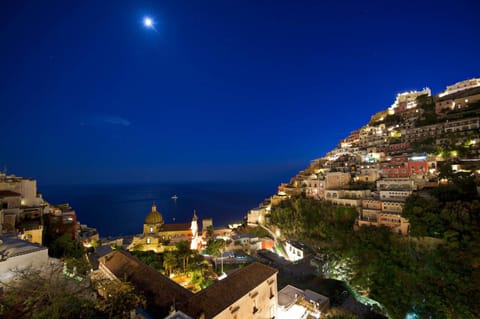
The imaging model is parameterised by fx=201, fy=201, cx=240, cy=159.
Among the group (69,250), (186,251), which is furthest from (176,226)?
(69,250)

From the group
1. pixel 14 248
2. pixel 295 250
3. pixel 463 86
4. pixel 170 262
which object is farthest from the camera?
pixel 463 86

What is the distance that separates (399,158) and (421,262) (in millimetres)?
16188

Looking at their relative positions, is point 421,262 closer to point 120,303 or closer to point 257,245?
point 257,245

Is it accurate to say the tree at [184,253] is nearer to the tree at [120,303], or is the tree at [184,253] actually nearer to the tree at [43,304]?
the tree at [120,303]

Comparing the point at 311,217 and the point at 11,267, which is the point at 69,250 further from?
the point at 311,217

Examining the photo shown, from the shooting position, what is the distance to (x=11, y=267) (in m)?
9.97

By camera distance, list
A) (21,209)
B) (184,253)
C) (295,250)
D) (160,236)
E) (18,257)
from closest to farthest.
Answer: (18,257), (184,253), (21,209), (295,250), (160,236)

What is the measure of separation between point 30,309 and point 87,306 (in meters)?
1.74

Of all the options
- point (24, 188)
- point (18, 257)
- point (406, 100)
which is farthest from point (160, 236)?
point (406, 100)

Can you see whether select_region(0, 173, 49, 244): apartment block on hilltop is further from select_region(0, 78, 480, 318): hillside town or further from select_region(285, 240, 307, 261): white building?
select_region(285, 240, 307, 261): white building

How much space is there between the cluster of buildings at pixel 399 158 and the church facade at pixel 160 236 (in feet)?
48.5

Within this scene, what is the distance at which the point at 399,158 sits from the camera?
29203 mm

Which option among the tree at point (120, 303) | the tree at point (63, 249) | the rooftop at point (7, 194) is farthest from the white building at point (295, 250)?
the rooftop at point (7, 194)

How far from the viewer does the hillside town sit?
33.7 ft
